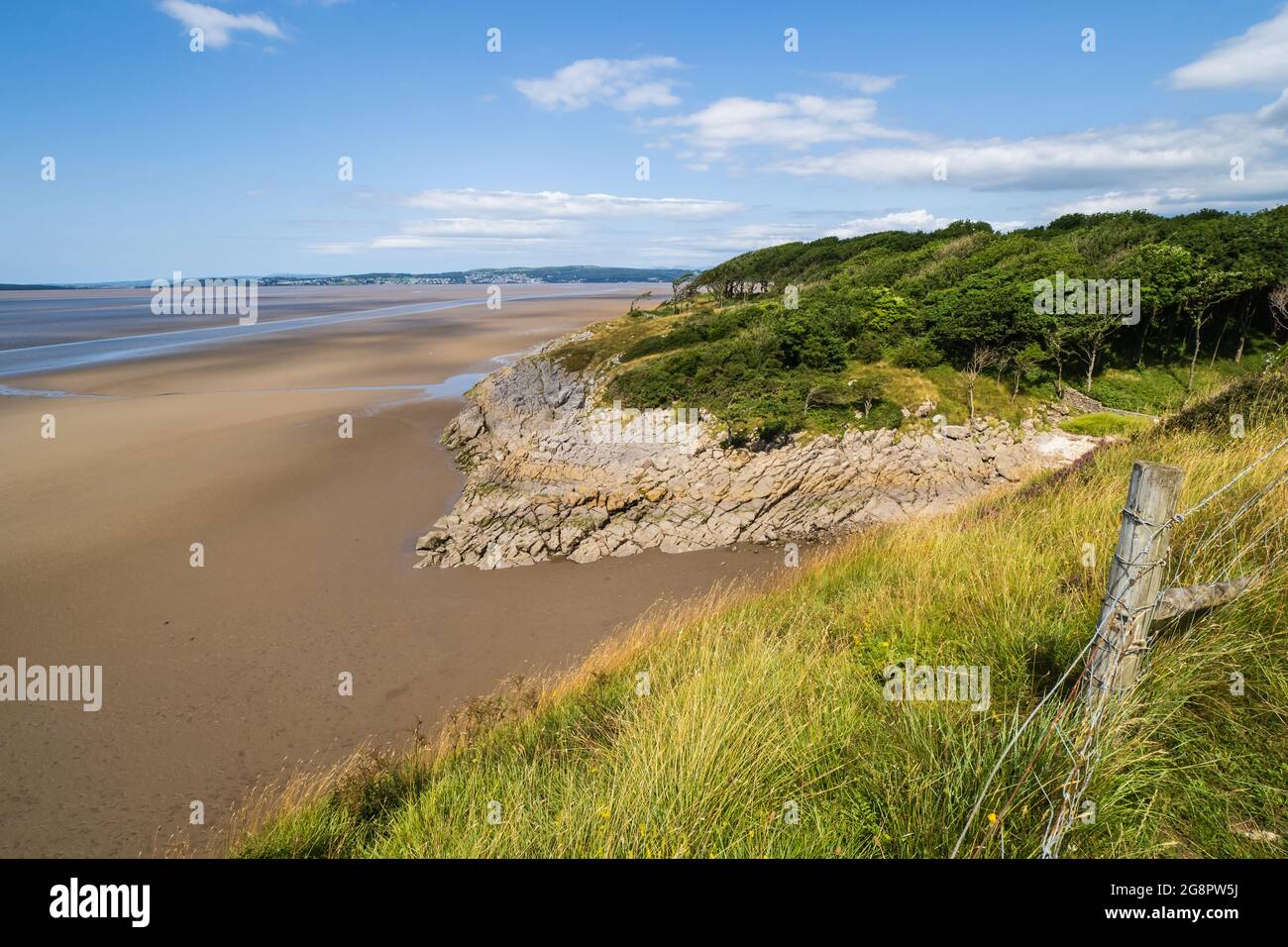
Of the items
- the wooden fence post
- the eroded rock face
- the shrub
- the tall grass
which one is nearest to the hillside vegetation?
the shrub

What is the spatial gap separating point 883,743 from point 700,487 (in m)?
12.2

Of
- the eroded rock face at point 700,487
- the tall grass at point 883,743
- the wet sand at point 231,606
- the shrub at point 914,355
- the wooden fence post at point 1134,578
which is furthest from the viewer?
the shrub at point 914,355

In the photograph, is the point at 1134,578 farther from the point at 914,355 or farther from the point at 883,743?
the point at 914,355

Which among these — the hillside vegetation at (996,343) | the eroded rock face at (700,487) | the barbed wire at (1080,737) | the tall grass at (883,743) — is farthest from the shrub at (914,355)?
the barbed wire at (1080,737)

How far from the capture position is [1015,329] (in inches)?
736

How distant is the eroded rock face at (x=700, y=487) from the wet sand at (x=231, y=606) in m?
0.85

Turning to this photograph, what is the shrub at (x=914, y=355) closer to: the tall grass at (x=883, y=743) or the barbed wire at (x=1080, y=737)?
the tall grass at (x=883, y=743)

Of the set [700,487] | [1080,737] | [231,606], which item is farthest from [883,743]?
[231,606]

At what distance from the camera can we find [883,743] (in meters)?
3.38

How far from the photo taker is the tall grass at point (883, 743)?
2688 millimetres

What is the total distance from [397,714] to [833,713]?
7599mm

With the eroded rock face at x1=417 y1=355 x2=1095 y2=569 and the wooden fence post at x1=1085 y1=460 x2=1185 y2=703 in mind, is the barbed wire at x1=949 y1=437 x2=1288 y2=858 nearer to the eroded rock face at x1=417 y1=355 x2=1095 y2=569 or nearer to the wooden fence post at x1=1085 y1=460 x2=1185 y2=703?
the wooden fence post at x1=1085 y1=460 x2=1185 y2=703

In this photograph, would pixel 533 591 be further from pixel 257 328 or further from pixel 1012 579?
pixel 257 328

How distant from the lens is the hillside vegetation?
1781 centimetres
